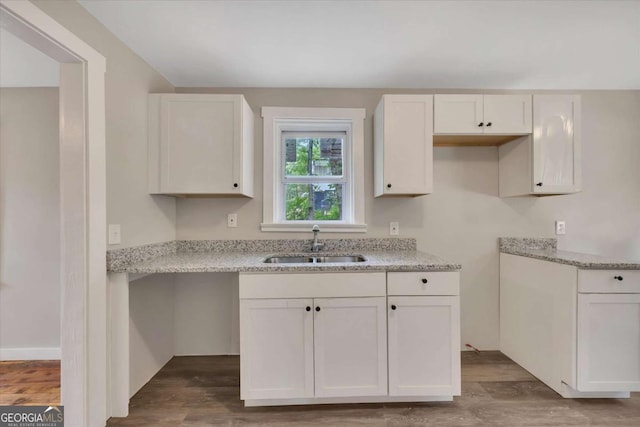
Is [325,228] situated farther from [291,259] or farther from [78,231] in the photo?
[78,231]

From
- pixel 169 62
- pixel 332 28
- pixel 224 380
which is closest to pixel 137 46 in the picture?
pixel 169 62

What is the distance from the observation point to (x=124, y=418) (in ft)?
5.61

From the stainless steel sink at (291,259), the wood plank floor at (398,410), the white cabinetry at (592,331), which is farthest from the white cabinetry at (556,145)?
the stainless steel sink at (291,259)

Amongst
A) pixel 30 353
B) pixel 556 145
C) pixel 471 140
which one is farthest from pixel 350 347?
pixel 30 353

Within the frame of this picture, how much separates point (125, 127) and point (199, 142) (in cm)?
45

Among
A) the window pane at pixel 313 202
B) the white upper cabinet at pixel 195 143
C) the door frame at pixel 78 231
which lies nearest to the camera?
the door frame at pixel 78 231

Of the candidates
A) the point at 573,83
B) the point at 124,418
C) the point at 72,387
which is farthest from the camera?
the point at 573,83

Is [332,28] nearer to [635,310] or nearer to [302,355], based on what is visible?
[302,355]

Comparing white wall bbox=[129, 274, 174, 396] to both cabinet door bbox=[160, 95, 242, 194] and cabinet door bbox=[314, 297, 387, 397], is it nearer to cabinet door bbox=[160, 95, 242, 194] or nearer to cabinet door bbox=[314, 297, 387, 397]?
cabinet door bbox=[160, 95, 242, 194]

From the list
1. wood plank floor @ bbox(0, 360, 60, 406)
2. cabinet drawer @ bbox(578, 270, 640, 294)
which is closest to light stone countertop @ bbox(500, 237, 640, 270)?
cabinet drawer @ bbox(578, 270, 640, 294)

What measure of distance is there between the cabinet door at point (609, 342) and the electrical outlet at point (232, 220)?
2.43 metres

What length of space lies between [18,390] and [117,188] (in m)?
1.60

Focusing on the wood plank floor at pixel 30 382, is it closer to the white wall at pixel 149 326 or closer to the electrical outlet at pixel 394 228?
the white wall at pixel 149 326

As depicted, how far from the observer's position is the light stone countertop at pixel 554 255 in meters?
1.75
